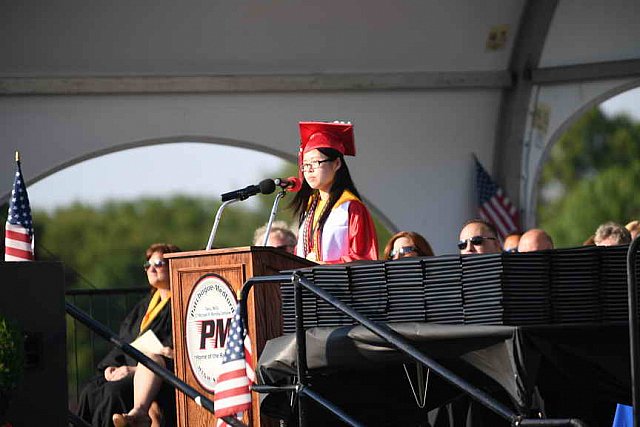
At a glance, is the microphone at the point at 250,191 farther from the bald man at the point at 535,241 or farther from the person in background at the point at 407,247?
the bald man at the point at 535,241

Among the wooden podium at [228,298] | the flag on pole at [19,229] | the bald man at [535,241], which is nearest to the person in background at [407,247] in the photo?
the bald man at [535,241]

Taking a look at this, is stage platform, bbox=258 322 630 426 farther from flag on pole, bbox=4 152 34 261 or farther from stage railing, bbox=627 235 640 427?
flag on pole, bbox=4 152 34 261

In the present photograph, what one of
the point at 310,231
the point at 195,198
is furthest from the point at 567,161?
the point at 310,231

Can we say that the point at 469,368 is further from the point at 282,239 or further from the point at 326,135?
the point at 282,239

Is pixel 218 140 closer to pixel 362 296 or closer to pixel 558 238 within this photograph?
pixel 362 296

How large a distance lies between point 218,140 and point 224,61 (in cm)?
69

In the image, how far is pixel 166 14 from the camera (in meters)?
10.2

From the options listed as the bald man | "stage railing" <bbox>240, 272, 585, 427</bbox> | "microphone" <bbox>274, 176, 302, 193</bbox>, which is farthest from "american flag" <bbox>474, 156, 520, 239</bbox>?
"stage railing" <bbox>240, 272, 585, 427</bbox>

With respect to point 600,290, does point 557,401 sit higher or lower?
lower

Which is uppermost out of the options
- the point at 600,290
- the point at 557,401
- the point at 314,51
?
the point at 314,51

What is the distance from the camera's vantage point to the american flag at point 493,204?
1121 cm

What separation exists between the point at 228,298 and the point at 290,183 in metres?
0.69

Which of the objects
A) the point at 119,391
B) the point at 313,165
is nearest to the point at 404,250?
the point at 313,165

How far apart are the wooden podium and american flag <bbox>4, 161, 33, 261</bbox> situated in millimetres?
790
